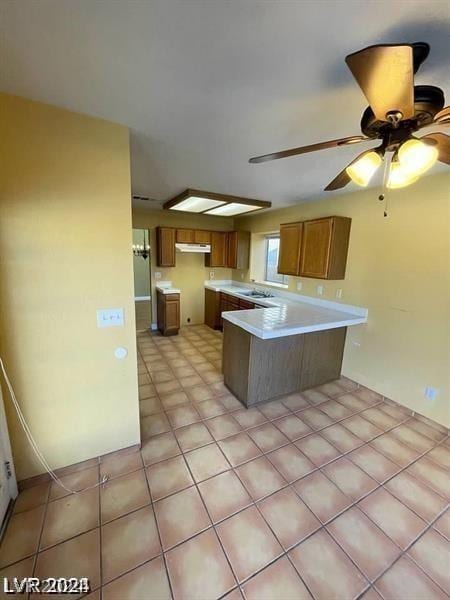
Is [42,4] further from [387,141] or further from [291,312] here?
[291,312]

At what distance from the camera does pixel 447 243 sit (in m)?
2.29

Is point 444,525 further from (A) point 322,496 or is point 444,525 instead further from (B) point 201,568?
(B) point 201,568

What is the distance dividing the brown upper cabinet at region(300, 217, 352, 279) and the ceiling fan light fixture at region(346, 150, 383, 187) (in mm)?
1745

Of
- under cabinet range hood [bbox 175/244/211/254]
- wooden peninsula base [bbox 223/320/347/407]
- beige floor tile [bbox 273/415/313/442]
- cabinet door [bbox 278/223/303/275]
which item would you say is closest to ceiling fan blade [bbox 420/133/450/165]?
wooden peninsula base [bbox 223/320/347/407]

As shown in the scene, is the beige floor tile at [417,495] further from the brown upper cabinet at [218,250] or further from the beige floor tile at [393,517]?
the brown upper cabinet at [218,250]

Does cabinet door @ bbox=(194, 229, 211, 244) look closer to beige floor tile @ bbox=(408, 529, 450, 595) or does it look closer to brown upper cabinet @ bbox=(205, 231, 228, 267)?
brown upper cabinet @ bbox=(205, 231, 228, 267)

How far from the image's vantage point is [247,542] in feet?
4.63

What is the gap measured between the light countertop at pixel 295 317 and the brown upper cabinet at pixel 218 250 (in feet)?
5.29

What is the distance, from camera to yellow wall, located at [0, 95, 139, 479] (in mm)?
1441

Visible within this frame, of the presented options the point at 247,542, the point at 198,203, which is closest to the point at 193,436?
the point at 247,542

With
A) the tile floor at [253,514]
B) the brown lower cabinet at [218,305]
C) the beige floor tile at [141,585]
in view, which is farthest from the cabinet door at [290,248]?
the beige floor tile at [141,585]

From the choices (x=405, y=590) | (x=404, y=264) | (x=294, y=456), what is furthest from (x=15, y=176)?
(x=404, y=264)

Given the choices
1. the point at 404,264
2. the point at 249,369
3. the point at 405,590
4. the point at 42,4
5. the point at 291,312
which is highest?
the point at 42,4

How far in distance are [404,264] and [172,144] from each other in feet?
8.44
